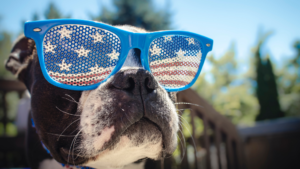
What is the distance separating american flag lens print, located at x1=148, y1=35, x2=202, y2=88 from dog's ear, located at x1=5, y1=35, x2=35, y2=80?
53.7 inches

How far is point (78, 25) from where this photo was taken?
1355 mm

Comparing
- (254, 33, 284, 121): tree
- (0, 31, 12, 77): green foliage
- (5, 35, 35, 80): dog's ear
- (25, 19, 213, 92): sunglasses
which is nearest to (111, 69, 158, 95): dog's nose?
(25, 19, 213, 92): sunglasses

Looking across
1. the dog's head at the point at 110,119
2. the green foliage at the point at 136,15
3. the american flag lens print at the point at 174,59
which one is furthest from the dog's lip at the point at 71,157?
the green foliage at the point at 136,15

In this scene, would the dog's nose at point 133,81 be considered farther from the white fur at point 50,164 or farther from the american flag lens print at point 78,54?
the white fur at point 50,164

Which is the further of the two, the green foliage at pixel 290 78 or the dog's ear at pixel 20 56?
the green foliage at pixel 290 78

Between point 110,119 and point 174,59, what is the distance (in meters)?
0.83

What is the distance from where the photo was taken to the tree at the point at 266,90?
1527cm

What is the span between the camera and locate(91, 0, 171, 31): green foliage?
11703mm

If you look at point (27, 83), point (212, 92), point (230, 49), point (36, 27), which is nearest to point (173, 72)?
point (36, 27)

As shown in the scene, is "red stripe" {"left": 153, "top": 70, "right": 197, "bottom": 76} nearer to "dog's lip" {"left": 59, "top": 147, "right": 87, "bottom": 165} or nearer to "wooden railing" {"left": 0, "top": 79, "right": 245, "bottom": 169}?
"dog's lip" {"left": 59, "top": 147, "right": 87, "bottom": 165}

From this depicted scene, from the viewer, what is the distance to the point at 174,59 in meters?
1.74

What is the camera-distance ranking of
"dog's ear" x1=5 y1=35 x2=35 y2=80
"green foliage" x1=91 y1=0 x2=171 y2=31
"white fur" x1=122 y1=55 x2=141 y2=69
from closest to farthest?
"white fur" x1=122 y1=55 x2=141 y2=69 → "dog's ear" x1=5 y1=35 x2=35 y2=80 → "green foliage" x1=91 y1=0 x2=171 y2=31

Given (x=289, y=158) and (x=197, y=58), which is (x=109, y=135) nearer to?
(x=197, y=58)

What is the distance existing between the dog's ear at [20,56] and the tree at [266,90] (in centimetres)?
1682
